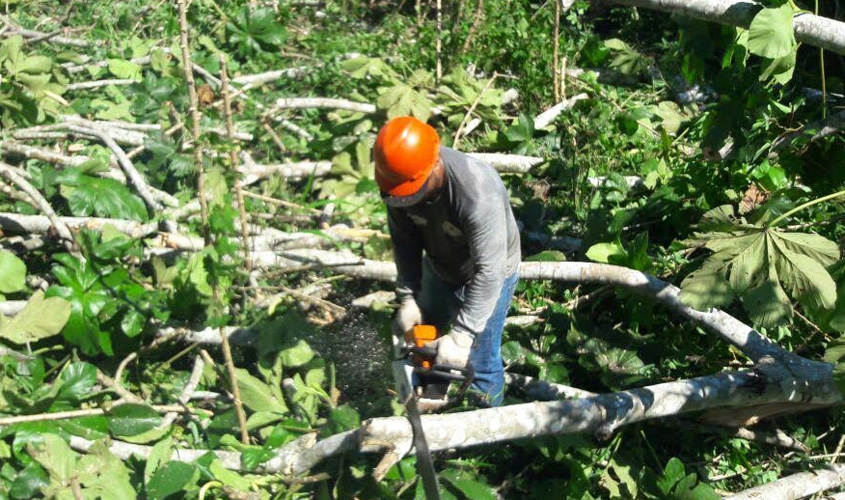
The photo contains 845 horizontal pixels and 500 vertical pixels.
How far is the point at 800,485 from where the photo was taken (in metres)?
4.19

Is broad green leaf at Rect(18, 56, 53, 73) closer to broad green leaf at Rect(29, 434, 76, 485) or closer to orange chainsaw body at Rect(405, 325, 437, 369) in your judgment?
broad green leaf at Rect(29, 434, 76, 485)

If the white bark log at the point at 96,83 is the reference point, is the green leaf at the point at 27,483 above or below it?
below

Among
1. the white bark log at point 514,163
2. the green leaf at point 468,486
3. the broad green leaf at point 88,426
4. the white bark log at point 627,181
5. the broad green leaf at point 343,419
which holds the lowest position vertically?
the green leaf at point 468,486

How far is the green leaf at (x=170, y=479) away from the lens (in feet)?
11.5

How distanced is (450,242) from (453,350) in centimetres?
50

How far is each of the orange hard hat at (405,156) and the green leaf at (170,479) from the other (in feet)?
4.47

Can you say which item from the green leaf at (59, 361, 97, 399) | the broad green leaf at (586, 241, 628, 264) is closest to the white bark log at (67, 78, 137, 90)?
the green leaf at (59, 361, 97, 399)

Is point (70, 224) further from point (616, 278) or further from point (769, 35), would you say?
point (769, 35)

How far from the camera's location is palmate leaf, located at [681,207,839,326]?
3.25m

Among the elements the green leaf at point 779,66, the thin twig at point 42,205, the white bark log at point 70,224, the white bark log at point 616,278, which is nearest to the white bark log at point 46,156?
the thin twig at point 42,205

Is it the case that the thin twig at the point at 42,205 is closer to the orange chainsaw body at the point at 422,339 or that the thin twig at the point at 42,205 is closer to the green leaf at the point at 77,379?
the green leaf at the point at 77,379

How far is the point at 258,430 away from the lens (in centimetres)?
423

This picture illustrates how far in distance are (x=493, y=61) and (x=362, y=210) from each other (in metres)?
1.85

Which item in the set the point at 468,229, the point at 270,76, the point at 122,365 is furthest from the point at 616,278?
the point at 270,76
